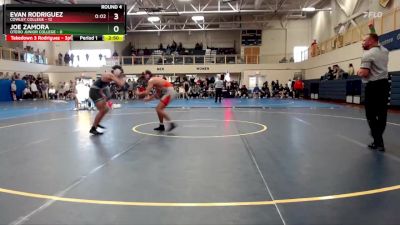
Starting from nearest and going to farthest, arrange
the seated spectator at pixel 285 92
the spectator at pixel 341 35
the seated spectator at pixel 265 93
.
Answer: the spectator at pixel 341 35 → the seated spectator at pixel 285 92 → the seated spectator at pixel 265 93

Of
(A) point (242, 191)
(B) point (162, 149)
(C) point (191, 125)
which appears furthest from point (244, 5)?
(A) point (242, 191)

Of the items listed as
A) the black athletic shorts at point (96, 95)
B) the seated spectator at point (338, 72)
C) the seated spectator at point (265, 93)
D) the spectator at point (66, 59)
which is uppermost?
the spectator at point (66, 59)

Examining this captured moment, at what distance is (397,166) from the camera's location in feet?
15.5

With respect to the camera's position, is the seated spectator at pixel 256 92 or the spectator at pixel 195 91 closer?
the seated spectator at pixel 256 92

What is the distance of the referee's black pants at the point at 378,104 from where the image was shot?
5.77m

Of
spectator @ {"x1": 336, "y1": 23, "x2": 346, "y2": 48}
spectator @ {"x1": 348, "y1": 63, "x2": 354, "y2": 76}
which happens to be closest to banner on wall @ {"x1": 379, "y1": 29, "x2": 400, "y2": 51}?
spectator @ {"x1": 348, "y1": 63, "x2": 354, "y2": 76}

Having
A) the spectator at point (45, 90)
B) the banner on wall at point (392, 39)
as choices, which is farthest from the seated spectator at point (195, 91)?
the banner on wall at point (392, 39)

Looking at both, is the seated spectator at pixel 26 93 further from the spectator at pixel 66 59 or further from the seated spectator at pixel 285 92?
the seated spectator at pixel 285 92

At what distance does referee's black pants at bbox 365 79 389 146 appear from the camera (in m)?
5.77

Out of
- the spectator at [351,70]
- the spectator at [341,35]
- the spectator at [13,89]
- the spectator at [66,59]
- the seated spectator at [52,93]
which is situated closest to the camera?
the spectator at [351,70]

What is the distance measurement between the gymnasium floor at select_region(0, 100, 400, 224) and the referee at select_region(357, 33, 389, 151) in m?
0.55

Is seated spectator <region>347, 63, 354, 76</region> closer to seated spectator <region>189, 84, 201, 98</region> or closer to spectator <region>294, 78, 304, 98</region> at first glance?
spectator <region>294, 78, 304, 98</region>

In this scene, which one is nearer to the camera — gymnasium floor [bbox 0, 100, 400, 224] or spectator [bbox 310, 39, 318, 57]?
gymnasium floor [bbox 0, 100, 400, 224]
